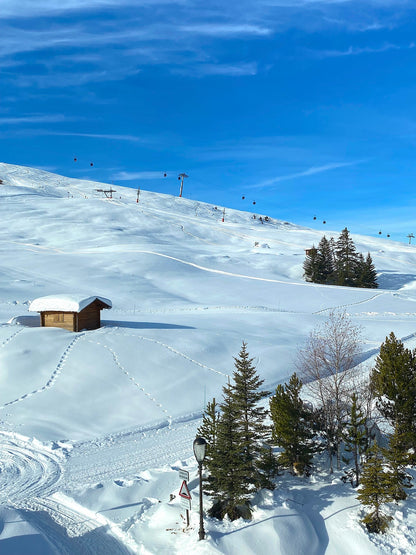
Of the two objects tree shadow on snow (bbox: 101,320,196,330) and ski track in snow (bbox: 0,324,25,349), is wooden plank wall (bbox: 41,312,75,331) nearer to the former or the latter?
ski track in snow (bbox: 0,324,25,349)

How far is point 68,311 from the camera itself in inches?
1061

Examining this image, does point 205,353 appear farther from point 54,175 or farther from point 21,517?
point 54,175

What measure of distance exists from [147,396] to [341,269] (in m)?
45.1

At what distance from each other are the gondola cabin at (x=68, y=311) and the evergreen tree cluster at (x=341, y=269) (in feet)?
125

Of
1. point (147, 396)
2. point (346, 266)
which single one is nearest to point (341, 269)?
point (346, 266)

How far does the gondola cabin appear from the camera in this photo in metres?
27.0

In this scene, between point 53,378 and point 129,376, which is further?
point 129,376

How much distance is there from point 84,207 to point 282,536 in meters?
94.0

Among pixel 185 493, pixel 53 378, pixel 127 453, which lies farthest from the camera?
pixel 53 378

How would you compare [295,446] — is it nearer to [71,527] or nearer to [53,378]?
[71,527]

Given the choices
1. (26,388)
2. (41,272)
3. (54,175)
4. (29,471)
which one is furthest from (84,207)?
(29,471)

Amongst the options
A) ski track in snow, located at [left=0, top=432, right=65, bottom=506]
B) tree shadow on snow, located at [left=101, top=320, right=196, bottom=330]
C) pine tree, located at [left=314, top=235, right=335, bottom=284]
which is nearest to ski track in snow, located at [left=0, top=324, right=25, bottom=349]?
tree shadow on snow, located at [left=101, top=320, right=196, bottom=330]

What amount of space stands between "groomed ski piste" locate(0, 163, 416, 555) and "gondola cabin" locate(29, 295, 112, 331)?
99cm

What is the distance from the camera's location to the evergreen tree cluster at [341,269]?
193ft
